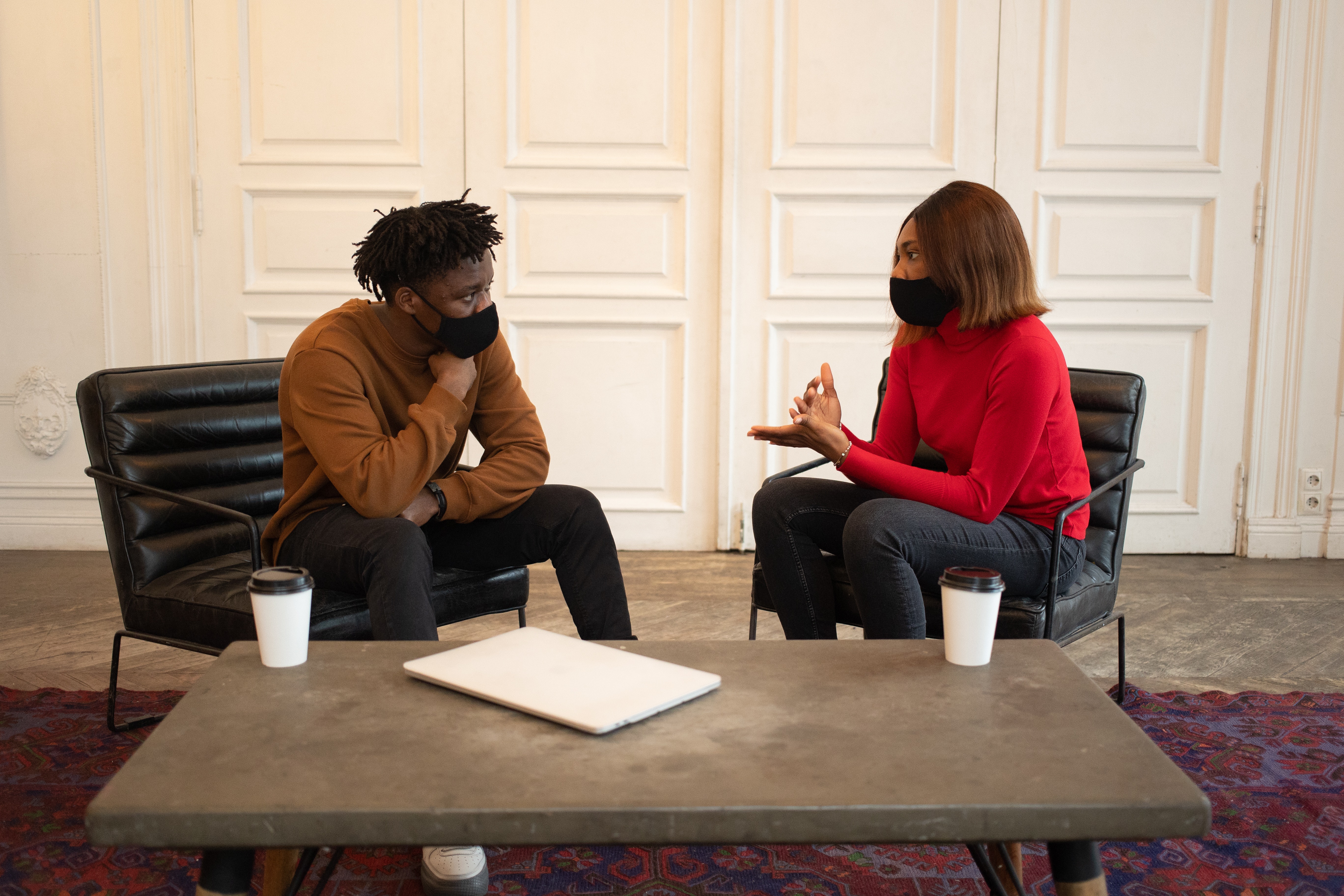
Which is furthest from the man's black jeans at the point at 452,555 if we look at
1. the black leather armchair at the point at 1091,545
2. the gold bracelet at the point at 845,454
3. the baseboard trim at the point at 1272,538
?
the baseboard trim at the point at 1272,538

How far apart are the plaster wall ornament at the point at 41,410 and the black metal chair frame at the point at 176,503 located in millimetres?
2149

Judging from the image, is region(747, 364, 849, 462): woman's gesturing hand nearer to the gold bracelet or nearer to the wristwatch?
the gold bracelet

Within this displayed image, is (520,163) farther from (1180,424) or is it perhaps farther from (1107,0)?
(1180,424)

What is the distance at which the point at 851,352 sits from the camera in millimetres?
3930

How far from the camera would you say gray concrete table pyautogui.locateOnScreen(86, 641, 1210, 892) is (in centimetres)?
96

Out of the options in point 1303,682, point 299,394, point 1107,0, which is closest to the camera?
point 299,394

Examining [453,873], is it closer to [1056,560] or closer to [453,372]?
[453,372]

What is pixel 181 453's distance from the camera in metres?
2.18

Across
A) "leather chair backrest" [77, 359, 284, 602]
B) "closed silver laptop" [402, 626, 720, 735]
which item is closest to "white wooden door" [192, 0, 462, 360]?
"leather chair backrest" [77, 359, 284, 602]

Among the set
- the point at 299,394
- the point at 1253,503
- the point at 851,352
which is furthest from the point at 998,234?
the point at 1253,503

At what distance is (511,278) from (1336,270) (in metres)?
3.00

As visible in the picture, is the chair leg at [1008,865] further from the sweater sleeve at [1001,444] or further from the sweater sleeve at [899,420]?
the sweater sleeve at [899,420]

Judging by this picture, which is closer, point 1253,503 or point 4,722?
point 4,722

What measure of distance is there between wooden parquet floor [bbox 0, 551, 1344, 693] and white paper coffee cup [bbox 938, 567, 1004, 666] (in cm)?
133
